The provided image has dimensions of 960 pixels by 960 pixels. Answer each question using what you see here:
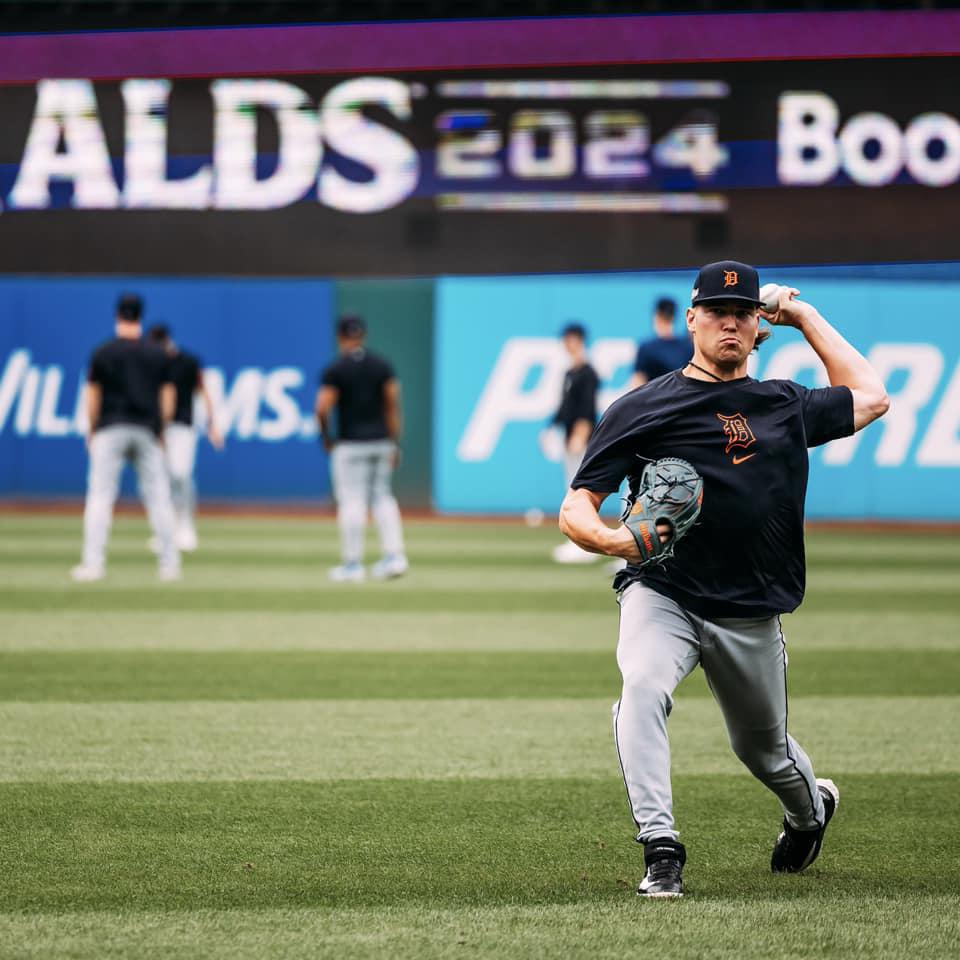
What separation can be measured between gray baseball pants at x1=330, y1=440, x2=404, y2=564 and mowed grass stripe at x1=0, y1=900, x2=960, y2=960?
993 centimetres

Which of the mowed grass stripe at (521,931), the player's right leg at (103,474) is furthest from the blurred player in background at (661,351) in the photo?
the mowed grass stripe at (521,931)

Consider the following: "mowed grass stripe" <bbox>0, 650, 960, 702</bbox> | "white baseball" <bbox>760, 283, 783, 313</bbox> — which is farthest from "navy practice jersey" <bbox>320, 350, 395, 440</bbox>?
"white baseball" <bbox>760, 283, 783, 313</bbox>

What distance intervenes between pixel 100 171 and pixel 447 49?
18.2ft

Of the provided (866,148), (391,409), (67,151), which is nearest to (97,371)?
(391,409)

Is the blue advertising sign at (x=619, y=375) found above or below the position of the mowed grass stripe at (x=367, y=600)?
above

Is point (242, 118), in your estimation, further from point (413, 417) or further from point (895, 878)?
point (895, 878)

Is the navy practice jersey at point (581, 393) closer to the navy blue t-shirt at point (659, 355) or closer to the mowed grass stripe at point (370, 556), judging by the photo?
the mowed grass stripe at point (370, 556)

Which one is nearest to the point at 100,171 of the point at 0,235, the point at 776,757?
the point at 0,235

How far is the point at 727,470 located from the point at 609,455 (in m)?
0.35

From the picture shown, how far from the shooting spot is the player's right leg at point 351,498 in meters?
14.5

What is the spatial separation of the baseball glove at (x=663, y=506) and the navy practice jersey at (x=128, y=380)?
31.7 ft

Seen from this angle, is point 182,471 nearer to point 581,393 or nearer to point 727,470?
point 581,393

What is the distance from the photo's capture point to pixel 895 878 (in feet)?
16.6

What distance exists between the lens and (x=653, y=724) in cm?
472
